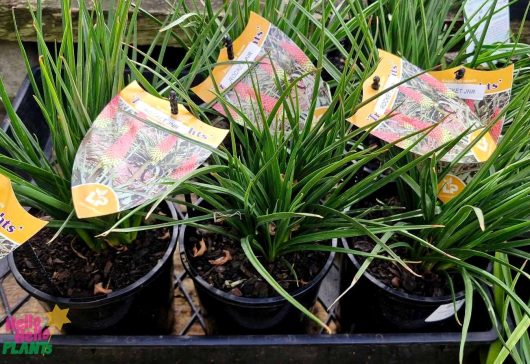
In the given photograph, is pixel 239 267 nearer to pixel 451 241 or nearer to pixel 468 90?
pixel 451 241

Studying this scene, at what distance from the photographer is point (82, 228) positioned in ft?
2.33

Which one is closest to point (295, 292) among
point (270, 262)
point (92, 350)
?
point (270, 262)

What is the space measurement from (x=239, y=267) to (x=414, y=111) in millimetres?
330

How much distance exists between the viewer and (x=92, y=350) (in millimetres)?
741

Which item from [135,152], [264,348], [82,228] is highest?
[135,152]

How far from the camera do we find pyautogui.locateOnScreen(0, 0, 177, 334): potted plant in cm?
67

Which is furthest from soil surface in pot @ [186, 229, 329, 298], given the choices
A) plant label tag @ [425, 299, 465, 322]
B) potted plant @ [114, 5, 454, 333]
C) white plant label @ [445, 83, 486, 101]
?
white plant label @ [445, 83, 486, 101]

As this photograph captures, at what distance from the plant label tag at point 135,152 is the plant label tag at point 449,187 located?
1.09 feet

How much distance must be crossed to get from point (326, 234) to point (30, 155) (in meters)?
0.41

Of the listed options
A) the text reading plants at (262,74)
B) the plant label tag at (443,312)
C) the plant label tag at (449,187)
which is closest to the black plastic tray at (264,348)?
the plant label tag at (443,312)

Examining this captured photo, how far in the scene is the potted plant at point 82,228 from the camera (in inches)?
26.5

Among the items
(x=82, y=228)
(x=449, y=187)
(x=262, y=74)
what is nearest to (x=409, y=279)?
(x=449, y=187)

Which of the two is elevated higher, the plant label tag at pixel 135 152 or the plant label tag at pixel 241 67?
the plant label tag at pixel 241 67

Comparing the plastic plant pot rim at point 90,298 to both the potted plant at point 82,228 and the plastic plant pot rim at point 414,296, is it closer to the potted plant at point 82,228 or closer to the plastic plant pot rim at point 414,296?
the potted plant at point 82,228
